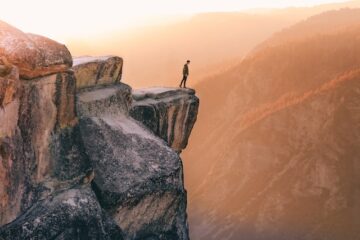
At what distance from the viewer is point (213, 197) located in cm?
8000

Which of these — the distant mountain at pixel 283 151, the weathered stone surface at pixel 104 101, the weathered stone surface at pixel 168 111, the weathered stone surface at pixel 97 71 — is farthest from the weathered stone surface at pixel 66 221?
the distant mountain at pixel 283 151

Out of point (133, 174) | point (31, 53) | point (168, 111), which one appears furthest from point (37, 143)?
point (168, 111)

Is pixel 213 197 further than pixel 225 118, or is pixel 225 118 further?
pixel 225 118

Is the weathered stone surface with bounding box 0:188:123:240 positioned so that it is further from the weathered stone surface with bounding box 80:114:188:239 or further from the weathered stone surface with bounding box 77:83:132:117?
the weathered stone surface with bounding box 77:83:132:117

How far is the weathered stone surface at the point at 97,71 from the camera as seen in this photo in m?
23.0

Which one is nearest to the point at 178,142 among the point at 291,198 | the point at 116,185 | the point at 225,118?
the point at 116,185

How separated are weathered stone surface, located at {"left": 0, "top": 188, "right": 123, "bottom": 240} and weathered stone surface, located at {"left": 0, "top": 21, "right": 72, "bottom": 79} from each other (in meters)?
4.46

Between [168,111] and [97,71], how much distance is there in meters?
6.20

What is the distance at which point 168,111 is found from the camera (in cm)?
2880

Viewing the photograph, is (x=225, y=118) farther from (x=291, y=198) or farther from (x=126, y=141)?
(x=126, y=141)

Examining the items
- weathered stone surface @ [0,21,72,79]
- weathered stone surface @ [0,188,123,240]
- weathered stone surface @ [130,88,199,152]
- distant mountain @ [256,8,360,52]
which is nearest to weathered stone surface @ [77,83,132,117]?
weathered stone surface @ [130,88,199,152]

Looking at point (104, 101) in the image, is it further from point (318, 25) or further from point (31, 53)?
point (318, 25)

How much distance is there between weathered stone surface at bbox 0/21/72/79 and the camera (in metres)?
16.5

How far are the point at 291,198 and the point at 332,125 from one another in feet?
51.0
